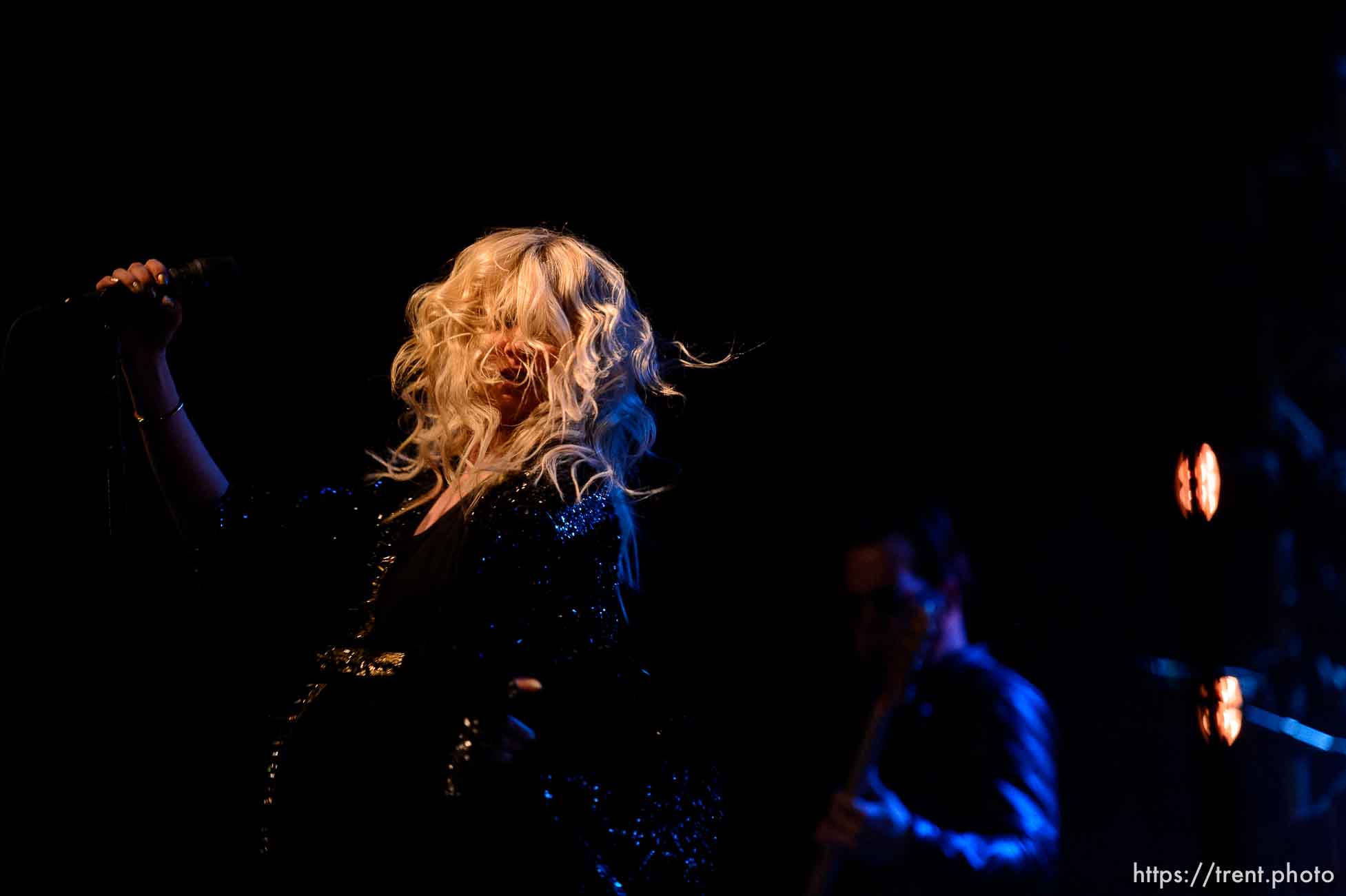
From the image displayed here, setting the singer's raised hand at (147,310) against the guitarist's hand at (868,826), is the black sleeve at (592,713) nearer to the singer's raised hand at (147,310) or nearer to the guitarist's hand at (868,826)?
the guitarist's hand at (868,826)

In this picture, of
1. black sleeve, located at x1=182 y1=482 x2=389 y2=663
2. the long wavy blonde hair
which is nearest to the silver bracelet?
black sleeve, located at x1=182 y1=482 x2=389 y2=663

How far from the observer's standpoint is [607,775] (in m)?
1.37

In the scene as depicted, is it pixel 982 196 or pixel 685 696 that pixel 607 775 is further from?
pixel 982 196

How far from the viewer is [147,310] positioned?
4.59ft

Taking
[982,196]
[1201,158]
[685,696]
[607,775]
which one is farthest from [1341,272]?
[607,775]

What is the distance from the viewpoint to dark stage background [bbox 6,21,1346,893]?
6.31 ft

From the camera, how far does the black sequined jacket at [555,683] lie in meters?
1.27

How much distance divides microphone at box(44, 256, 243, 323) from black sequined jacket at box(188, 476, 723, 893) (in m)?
0.33

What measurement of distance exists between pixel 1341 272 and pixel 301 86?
275 centimetres

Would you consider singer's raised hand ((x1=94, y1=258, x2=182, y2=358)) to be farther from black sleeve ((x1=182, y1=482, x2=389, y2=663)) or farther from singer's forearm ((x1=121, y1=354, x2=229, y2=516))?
black sleeve ((x1=182, y1=482, x2=389, y2=663))

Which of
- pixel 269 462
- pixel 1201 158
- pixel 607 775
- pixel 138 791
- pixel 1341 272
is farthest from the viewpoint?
pixel 1341 272

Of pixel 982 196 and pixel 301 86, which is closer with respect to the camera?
pixel 301 86

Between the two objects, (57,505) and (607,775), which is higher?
(57,505)

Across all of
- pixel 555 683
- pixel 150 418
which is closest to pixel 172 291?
pixel 150 418
